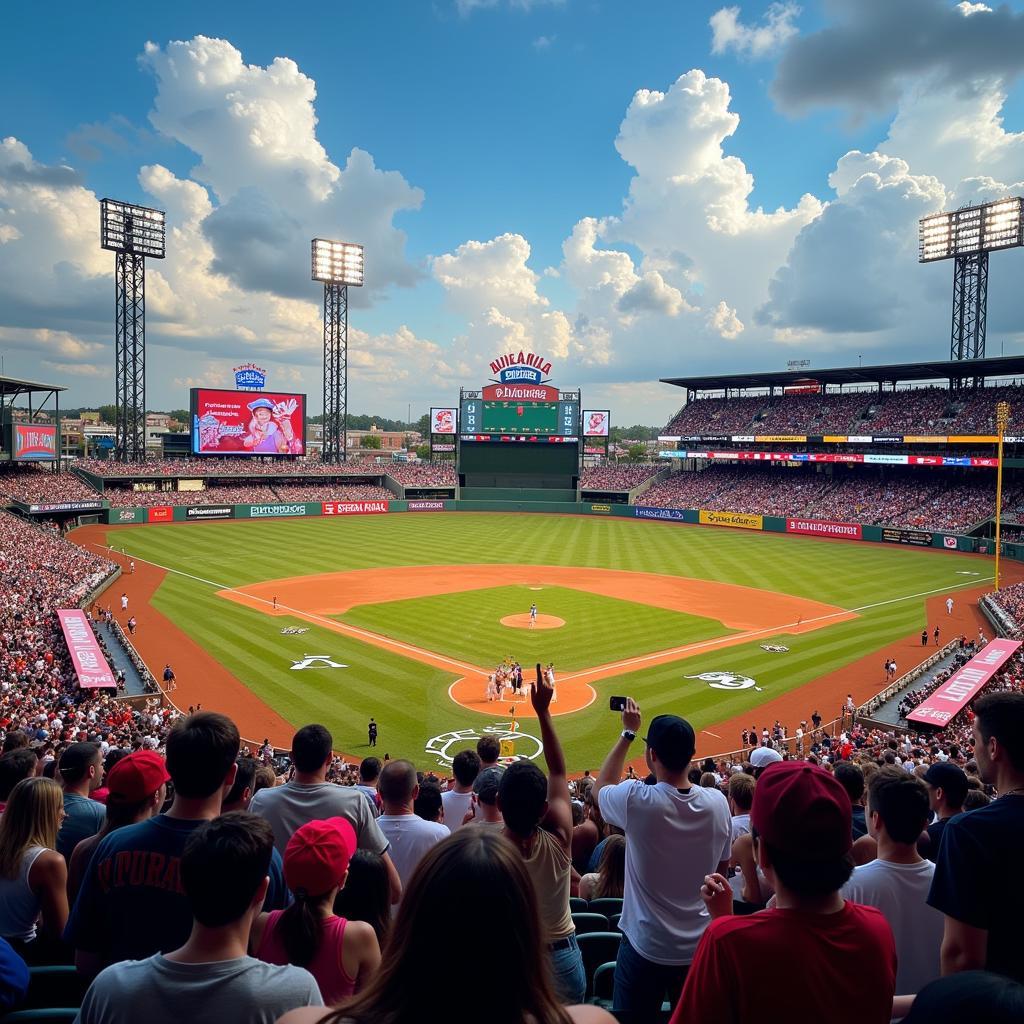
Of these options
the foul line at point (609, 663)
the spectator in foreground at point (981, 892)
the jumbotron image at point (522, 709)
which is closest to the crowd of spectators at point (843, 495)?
the jumbotron image at point (522, 709)

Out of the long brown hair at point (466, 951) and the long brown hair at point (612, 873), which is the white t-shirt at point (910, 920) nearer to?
the long brown hair at point (612, 873)

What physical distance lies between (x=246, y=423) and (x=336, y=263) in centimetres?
2371

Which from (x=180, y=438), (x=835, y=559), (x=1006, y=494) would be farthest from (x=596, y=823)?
(x=180, y=438)

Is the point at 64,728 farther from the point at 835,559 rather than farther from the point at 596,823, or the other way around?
the point at 835,559

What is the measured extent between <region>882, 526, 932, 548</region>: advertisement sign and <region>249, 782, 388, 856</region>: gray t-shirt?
6571 centimetres

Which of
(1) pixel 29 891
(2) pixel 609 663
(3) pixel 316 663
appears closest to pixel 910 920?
(1) pixel 29 891

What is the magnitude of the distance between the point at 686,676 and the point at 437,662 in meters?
9.56

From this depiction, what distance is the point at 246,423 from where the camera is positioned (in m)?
83.8

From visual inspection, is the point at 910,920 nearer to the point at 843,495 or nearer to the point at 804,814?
the point at 804,814

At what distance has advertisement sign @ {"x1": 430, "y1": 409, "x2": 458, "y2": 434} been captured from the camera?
297ft

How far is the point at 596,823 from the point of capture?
28.9 feet

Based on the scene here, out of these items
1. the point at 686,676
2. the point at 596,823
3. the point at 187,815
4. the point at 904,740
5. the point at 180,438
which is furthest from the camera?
the point at 180,438

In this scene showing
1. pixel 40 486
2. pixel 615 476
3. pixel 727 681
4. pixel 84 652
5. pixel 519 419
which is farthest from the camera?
pixel 615 476

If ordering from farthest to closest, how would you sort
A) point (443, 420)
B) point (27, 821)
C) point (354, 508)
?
point (443, 420), point (354, 508), point (27, 821)
